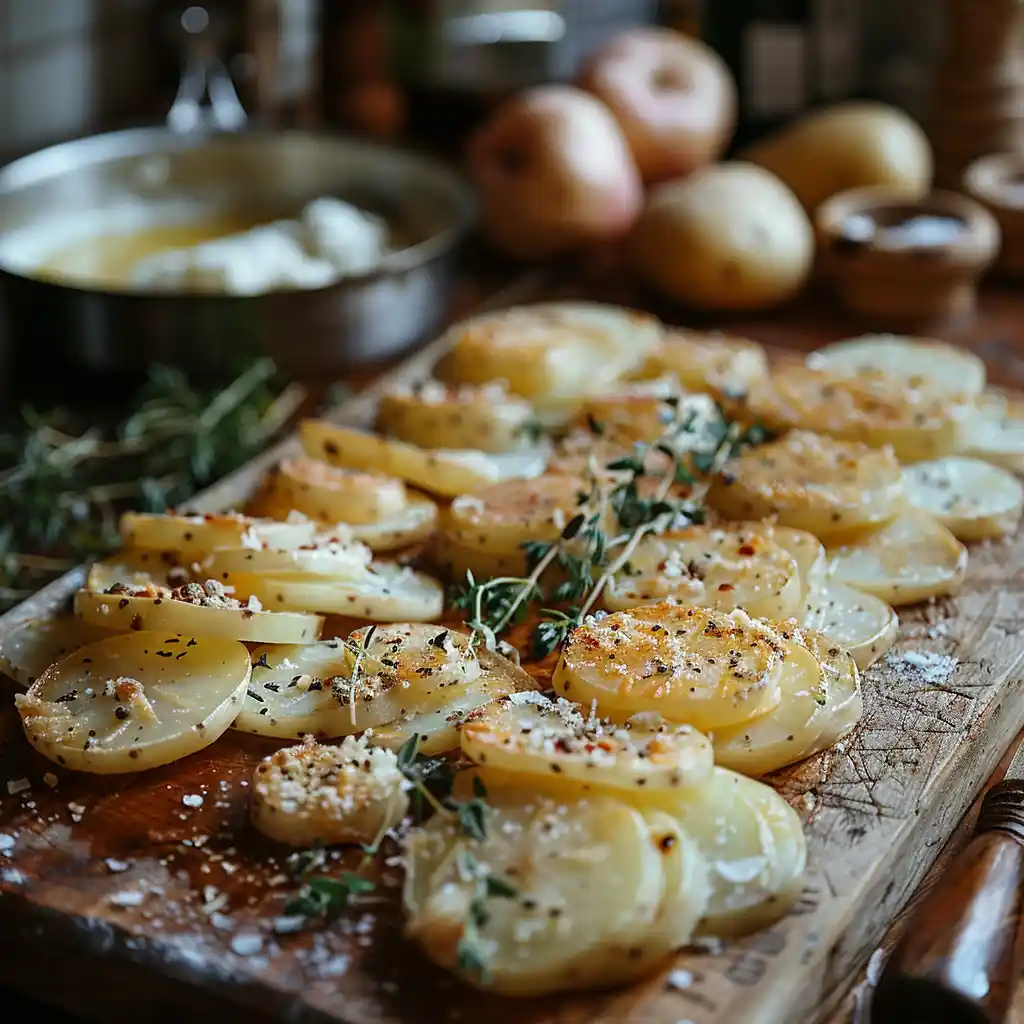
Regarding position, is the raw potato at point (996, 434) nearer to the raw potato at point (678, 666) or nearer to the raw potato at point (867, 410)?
the raw potato at point (867, 410)

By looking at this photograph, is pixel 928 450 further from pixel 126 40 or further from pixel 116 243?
pixel 126 40

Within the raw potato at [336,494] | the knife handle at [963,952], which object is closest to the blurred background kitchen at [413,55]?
the raw potato at [336,494]

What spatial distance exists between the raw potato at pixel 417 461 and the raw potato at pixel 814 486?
30cm

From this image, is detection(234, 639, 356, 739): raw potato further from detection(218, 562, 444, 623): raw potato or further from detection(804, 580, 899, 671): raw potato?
detection(804, 580, 899, 671): raw potato

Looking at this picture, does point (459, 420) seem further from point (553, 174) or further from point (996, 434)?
point (553, 174)

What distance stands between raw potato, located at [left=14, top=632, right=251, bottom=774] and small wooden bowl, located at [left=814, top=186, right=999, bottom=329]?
1.71m

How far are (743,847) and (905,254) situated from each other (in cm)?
175

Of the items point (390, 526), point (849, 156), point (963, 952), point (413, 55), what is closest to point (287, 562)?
point (390, 526)

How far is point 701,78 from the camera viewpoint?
11.2 feet

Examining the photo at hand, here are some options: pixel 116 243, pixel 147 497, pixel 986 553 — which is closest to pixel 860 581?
pixel 986 553

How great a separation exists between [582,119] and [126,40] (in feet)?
3.75

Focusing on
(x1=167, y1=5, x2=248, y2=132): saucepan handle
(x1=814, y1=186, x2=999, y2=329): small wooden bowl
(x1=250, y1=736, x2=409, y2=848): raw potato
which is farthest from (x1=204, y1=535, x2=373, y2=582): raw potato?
(x1=167, y1=5, x2=248, y2=132): saucepan handle

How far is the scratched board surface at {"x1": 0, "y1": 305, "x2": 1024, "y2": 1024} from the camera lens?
4.20 feet

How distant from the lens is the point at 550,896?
1292 mm
